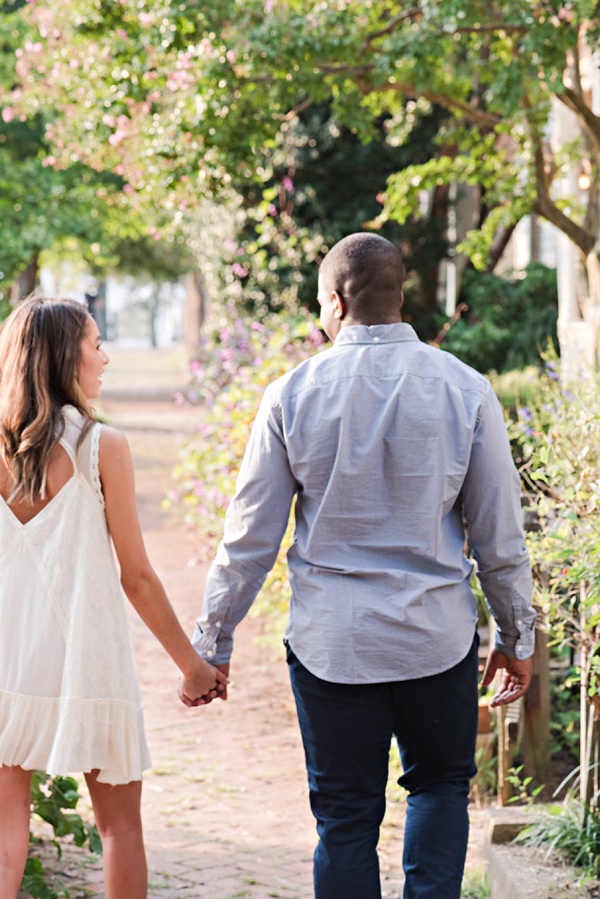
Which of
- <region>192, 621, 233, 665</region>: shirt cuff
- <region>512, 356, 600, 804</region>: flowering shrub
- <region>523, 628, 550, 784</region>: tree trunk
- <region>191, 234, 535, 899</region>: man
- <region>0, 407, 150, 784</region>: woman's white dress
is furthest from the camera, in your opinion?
<region>523, 628, 550, 784</region>: tree trunk

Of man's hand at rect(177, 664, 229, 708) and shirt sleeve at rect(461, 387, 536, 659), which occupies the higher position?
shirt sleeve at rect(461, 387, 536, 659)

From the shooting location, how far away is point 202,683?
9.88 ft

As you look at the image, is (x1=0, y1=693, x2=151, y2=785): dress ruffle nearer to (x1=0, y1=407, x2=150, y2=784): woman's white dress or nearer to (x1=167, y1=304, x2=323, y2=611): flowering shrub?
(x1=0, y1=407, x2=150, y2=784): woman's white dress

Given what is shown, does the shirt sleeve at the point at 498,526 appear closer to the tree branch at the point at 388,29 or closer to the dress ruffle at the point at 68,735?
the dress ruffle at the point at 68,735

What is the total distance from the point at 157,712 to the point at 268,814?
166cm

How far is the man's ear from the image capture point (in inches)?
111

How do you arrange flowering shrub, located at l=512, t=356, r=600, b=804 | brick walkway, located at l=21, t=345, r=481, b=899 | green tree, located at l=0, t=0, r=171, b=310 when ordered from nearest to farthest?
flowering shrub, located at l=512, t=356, r=600, b=804 → brick walkway, located at l=21, t=345, r=481, b=899 → green tree, located at l=0, t=0, r=171, b=310

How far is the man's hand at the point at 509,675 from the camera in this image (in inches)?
120

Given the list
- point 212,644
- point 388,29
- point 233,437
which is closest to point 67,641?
point 212,644

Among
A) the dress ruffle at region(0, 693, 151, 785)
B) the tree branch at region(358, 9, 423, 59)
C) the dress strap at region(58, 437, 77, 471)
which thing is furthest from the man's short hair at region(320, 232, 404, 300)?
the tree branch at region(358, 9, 423, 59)

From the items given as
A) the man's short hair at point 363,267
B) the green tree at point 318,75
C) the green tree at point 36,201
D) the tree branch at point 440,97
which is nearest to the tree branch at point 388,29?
the green tree at point 318,75

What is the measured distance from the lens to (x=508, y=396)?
8188mm

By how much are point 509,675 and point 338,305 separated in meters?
1.07

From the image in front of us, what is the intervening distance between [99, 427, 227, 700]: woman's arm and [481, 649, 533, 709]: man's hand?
0.70 metres
